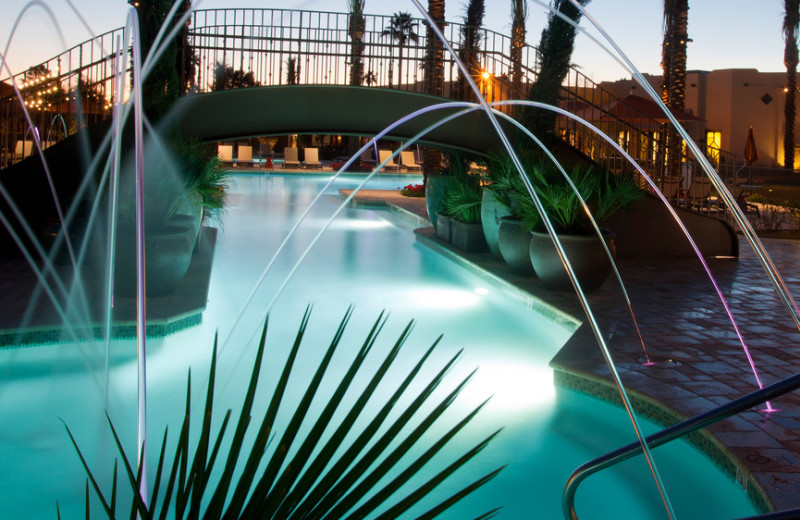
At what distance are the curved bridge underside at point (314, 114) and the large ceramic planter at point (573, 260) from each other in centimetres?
428

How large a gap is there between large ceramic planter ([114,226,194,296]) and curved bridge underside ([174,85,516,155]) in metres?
4.11

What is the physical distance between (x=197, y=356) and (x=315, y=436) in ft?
18.7

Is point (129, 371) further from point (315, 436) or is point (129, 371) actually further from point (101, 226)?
point (315, 436)

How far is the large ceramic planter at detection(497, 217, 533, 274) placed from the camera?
944cm

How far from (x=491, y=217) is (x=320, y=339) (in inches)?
154

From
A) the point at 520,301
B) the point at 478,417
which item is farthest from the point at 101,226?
the point at 478,417

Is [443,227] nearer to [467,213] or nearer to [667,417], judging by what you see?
[467,213]

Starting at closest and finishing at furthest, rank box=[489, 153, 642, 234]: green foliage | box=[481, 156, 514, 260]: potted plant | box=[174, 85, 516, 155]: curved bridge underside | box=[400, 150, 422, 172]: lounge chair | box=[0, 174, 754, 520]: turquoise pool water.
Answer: box=[0, 174, 754, 520]: turquoise pool water, box=[489, 153, 642, 234]: green foliage, box=[481, 156, 514, 260]: potted plant, box=[174, 85, 516, 155]: curved bridge underside, box=[400, 150, 422, 172]: lounge chair

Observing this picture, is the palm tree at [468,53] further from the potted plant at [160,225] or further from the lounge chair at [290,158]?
the lounge chair at [290,158]

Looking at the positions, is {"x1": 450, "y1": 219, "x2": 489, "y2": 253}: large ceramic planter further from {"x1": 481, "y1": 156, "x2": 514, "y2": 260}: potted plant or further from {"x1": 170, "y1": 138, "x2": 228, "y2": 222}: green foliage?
{"x1": 170, "y1": 138, "x2": 228, "y2": 222}: green foliage

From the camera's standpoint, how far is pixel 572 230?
28.5 ft

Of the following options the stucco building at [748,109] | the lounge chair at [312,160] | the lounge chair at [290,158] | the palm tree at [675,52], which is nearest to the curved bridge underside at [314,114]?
the palm tree at [675,52]

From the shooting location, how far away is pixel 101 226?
9.50 metres

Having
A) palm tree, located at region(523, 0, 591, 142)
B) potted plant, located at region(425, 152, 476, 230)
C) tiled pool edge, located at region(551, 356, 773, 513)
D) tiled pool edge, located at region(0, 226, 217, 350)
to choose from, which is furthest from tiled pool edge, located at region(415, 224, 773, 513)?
potted plant, located at region(425, 152, 476, 230)
